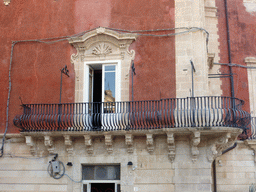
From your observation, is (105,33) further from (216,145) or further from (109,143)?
(216,145)

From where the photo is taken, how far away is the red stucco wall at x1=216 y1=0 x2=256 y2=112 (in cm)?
1424

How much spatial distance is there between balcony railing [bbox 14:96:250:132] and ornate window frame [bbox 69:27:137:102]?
71 cm

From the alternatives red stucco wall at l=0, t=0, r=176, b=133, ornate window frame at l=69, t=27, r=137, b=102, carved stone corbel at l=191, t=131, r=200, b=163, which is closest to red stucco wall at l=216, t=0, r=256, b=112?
red stucco wall at l=0, t=0, r=176, b=133

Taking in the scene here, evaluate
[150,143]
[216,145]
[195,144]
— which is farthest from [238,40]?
[150,143]

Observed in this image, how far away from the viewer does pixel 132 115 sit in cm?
1120

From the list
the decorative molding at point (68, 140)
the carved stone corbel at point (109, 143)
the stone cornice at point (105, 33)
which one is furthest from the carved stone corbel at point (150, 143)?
the stone cornice at point (105, 33)

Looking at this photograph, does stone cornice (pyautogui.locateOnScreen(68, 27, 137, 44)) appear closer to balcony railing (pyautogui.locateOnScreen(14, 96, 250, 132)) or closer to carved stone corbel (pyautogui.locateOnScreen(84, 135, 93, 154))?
balcony railing (pyautogui.locateOnScreen(14, 96, 250, 132))

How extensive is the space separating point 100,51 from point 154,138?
11.3 feet

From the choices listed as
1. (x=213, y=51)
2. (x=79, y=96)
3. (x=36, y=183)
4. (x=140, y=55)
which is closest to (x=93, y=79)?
(x=79, y=96)

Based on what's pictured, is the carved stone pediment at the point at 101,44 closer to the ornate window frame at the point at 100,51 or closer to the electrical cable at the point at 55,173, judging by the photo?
the ornate window frame at the point at 100,51

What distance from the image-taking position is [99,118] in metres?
12.0

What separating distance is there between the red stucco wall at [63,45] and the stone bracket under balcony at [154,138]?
4.38 ft

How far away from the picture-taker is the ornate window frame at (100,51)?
12.1 m

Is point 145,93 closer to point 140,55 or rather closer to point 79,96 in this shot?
point 140,55
